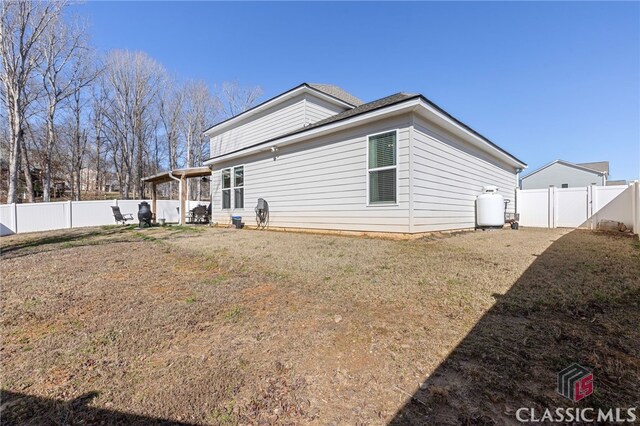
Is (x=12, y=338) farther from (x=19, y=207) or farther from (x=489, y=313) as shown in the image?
(x=19, y=207)

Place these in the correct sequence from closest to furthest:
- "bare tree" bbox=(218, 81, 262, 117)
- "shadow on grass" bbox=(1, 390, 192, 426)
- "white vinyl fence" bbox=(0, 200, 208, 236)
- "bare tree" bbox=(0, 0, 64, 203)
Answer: "shadow on grass" bbox=(1, 390, 192, 426), "white vinyl fence" bbox=(0, 200, 208, 236), "bare tree" bbox=(0, 0, 64, 203), "bare tree" bbox=(218, 81, 262, 117)

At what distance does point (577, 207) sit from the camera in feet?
32.9

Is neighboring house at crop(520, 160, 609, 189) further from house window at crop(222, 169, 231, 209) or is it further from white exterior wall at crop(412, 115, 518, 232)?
house window at crop(222, 169, 231, 209)

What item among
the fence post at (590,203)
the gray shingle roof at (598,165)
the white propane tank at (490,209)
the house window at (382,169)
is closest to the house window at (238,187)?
the house window at (382,169)

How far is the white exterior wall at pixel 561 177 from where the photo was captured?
27.9m

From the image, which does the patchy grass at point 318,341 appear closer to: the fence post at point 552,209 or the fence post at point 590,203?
the fence post at point 590,203

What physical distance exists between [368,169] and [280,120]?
645 cm

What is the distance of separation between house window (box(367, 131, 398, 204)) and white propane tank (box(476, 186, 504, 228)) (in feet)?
13.3

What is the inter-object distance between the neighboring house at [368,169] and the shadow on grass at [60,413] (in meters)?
5.56

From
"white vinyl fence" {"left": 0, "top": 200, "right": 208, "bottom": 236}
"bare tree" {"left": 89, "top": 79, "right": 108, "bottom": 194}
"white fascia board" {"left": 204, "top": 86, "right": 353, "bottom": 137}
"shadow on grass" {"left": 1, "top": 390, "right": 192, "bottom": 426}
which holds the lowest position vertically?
"shadow on grass" {"left": 1, "top": 390, "right": 192, "bottom": 426}

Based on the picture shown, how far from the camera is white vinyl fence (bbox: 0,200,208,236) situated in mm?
11266

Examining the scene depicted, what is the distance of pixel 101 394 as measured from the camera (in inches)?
58.2

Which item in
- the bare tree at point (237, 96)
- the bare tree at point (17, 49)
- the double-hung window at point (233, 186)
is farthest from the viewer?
the bare tree at point (237, 96)

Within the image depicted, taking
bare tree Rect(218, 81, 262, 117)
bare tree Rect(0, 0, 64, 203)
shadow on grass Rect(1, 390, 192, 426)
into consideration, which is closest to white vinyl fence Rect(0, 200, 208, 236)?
bare tree Rect(0, 0, 64, 203)
